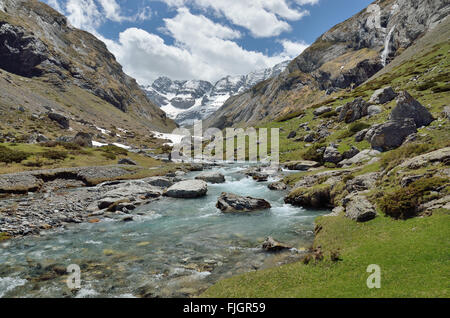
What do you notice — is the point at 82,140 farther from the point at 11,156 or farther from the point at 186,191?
the point at 186,191

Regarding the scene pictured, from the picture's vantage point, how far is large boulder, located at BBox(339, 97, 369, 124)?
193 ft

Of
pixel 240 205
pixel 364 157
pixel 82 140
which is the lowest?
pixel 240 205

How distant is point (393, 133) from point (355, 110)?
94.4 ft

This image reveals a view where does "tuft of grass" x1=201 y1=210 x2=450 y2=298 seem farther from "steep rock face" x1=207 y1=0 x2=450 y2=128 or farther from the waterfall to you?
the waterfall

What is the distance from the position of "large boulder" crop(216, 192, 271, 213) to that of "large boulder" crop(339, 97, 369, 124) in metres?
44.9

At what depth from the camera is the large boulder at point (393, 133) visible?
111ft

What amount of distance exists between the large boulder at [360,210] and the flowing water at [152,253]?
11.8 ft

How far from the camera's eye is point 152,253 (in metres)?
17.1

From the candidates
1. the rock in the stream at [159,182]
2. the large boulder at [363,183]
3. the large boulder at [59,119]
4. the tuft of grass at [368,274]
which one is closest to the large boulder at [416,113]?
the large boulder at [363,183]

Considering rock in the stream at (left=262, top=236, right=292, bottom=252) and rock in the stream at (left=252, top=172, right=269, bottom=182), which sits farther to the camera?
rock in the stream at (left=252, top=172, right=269, bottom=182)

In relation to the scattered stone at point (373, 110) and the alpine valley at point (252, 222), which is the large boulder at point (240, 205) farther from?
the scattered stone at point (373, 110)

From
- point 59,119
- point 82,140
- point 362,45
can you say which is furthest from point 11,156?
point 362,45

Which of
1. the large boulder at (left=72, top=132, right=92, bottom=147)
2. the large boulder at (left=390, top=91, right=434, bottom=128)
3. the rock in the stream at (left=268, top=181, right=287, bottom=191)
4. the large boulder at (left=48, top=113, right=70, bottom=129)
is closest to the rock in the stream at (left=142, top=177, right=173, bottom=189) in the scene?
the rock in the stream at (left=268, top=181, right=287, bottom=191)
